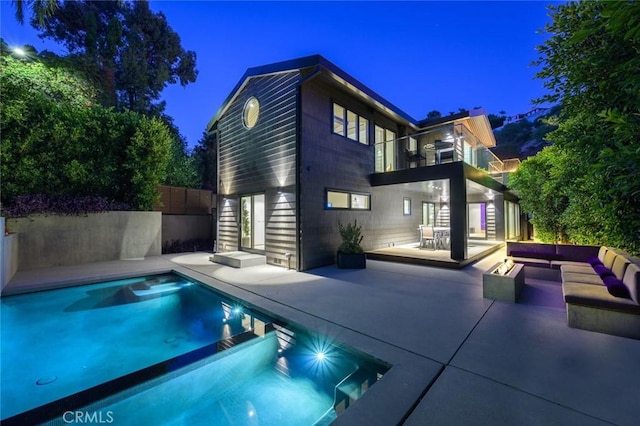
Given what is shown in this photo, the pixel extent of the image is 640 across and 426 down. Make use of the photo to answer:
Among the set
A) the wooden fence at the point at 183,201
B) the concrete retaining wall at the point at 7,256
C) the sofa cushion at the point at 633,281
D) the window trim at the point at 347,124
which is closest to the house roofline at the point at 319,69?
the window trim at the point at 347,124

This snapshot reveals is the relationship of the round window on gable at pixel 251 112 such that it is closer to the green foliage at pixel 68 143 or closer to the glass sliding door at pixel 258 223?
the glass sliding door at pixel 258 223

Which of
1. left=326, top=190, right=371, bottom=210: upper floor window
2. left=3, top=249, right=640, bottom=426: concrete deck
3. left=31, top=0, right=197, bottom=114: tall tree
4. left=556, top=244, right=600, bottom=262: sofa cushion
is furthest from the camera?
left=31, top=0, right=197, bottom=114: tall tree

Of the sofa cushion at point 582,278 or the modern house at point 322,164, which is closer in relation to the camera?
the sofa cushion at point 582,278

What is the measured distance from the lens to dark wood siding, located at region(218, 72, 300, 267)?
24.2 ft

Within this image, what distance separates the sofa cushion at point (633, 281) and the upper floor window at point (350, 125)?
6791 mm

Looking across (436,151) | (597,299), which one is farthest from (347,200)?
(597,299)

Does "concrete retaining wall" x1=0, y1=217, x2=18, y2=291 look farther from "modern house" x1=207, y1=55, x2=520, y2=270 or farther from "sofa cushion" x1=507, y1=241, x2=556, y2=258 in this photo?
"sofa cushion" x1=507, y1=241, x2=556, y2=258

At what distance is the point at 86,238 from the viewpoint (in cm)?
846

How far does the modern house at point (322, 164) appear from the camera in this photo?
7.26m

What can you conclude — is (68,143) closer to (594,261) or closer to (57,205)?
(57,205)

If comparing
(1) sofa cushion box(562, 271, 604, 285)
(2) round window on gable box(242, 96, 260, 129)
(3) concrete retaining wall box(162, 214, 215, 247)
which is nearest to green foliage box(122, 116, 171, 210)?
(3) concrete retaining wall box(162, 214, 215, 247)

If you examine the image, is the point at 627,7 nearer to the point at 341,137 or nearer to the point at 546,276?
the point at 546,276

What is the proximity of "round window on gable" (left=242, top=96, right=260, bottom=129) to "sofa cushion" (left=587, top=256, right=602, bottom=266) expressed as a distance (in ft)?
30.0

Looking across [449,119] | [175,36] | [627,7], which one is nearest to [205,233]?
[449,119]
